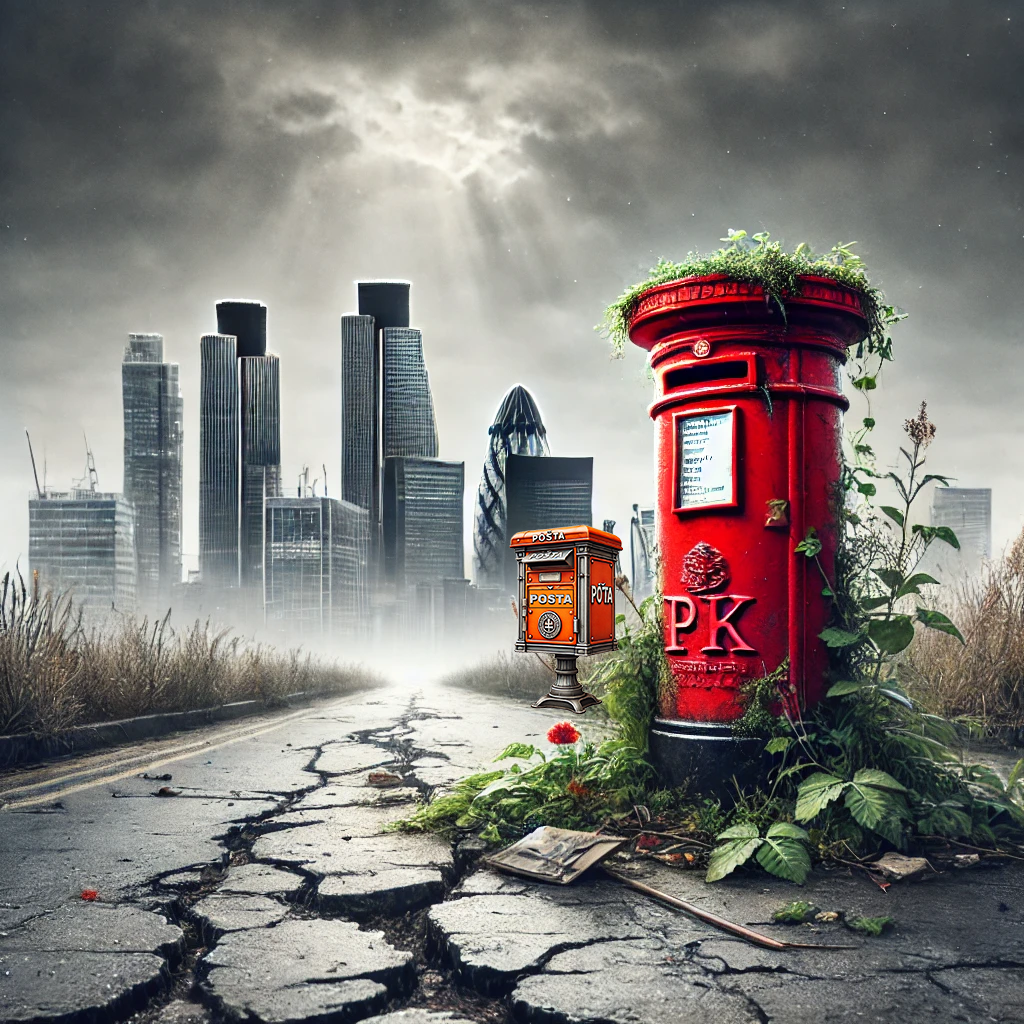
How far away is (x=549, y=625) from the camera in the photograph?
3.02 metres

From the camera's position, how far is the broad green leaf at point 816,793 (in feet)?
13.2

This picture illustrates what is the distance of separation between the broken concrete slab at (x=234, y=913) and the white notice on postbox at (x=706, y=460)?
2.69 meters

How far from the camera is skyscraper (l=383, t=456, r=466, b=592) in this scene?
78375 mm

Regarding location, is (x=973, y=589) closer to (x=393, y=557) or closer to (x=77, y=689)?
(x=77, y=689)

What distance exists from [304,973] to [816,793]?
7.91 ft

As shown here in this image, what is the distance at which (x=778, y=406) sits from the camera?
4.60 meters

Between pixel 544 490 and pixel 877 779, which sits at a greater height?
pixel 544 490

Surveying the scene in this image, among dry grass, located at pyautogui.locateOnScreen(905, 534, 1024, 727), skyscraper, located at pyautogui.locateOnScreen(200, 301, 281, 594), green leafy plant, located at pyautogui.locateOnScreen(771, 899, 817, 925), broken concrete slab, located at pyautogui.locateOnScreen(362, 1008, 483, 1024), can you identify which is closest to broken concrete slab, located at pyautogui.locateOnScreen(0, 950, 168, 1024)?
broken concrete slab, located at pyautogui.locateOnScreen(362, 1008, 483, 1024)

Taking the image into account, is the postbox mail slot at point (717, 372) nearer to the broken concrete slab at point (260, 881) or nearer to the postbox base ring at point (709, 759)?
the postbox base ring at point (709, 759)

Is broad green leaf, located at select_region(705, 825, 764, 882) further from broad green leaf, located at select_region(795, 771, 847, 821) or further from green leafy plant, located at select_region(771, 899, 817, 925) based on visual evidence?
green leafy plant, located at select_region(771, 899, 817, 925)

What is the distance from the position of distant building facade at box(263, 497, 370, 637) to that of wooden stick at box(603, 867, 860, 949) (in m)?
78.6

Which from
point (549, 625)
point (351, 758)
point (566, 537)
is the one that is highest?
point (566, 537)

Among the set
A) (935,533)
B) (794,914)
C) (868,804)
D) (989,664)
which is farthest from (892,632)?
(989,664)

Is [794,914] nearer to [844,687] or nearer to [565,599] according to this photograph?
[844,687]
